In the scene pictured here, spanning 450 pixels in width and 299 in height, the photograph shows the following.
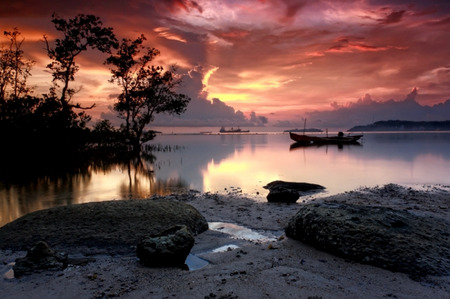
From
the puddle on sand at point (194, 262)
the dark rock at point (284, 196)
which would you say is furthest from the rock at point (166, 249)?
the dark rock at point (284, 196)

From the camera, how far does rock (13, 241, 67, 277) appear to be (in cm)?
524

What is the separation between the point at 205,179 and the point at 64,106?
20.2 m

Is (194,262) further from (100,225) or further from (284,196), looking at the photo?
(284,196)

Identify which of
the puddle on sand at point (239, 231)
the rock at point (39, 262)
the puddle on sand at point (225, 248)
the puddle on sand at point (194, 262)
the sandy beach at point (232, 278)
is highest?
the rock at point (39, 262)

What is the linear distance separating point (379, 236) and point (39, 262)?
20.6 feet

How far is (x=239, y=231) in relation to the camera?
8125mm

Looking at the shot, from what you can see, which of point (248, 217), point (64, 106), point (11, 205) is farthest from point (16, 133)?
point (248, 217)

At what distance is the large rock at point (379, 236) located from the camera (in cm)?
529

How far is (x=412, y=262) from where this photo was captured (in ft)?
17.1

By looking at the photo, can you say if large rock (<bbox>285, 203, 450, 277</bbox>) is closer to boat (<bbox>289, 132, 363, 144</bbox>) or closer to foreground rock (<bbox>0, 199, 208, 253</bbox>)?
foreground rock (<bbox>0, 199, 208, 253</bbox>)

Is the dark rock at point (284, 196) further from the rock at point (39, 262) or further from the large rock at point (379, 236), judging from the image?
the rock at point (39, 262)

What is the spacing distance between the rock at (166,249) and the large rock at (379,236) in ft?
8.57

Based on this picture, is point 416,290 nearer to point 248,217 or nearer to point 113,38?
point 248,217

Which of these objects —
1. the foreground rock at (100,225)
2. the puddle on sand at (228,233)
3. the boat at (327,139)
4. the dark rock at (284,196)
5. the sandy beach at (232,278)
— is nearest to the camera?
the sandy beach at (232,278)
